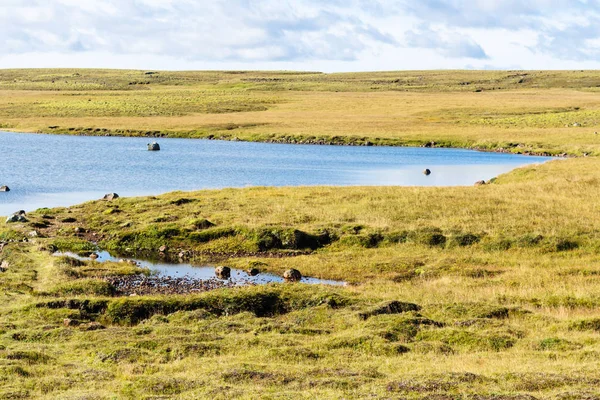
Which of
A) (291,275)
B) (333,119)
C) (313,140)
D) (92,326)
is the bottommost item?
(291,275)

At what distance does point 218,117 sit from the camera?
14138cm

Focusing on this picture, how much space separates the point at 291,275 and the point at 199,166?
47.1m

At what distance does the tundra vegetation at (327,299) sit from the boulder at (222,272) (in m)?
1.85

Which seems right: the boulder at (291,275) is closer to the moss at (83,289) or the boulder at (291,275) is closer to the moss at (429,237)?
the moss at (429,237)

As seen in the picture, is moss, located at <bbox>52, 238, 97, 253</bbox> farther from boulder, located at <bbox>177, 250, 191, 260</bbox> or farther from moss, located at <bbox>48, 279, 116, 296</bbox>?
moss, located at <bbox>48, 279, 116, 296</bbox>

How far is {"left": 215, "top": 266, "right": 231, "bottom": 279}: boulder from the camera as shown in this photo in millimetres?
35781

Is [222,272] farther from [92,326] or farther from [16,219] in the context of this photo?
[16,219]

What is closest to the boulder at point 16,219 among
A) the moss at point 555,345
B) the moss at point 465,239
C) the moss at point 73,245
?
the moss at point 73,245

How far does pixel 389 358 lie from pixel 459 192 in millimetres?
31463

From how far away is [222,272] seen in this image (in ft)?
118

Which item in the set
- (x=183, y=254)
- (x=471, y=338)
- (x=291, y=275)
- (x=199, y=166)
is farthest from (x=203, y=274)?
(x=199, y=166)

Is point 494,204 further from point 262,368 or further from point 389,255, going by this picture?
point 262,368

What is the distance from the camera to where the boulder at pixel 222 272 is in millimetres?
35781

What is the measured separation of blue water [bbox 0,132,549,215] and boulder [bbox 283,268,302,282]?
25.5 meters
